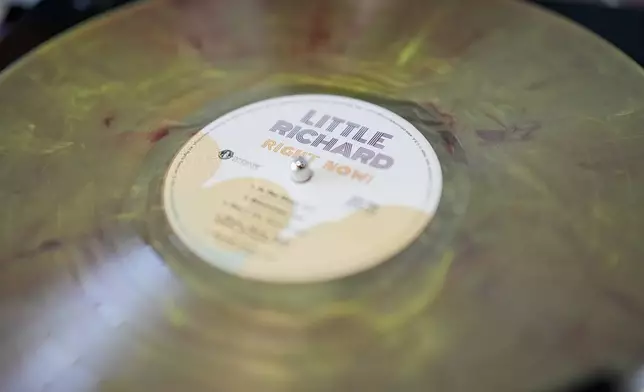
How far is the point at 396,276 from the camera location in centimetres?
51

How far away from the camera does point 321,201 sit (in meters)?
0.58

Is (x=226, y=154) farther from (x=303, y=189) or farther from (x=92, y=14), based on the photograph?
(x=92, y=14)

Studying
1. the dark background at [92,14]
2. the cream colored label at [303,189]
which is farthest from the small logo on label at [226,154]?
the dark background at [92,14]

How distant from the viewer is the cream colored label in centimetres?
53

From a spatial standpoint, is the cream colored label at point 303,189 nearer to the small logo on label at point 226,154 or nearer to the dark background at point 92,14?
the small logo on label at point 226,154

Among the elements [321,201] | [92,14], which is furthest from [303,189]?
[92,14]

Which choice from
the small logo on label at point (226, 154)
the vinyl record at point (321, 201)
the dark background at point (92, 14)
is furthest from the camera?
the dark background at point (92, 14)

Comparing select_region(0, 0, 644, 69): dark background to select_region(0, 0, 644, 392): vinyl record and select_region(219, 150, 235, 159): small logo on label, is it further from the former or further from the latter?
select_region(219, 150, 235, 159): small logo on label

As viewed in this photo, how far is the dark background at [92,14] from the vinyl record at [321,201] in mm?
90

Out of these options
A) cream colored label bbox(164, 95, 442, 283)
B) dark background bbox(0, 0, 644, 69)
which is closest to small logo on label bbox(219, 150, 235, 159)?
cream colored label bbox(164, 95, 442, 283)

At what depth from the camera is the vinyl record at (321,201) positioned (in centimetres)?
47

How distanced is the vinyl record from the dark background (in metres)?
0.09

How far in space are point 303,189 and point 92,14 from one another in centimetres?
38

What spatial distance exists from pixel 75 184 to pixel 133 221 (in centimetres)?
6
